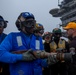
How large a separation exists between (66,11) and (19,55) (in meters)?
58.9

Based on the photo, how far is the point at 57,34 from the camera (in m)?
7.15

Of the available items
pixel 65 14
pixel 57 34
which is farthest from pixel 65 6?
pixel 57 34

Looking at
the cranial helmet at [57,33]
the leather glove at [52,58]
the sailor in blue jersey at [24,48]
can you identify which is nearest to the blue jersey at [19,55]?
the sailor in blue jersey at [24,48]

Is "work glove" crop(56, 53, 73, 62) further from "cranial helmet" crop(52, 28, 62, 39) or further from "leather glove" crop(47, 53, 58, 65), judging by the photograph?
"cranial helmet" crop(52, 28, 62, 39)

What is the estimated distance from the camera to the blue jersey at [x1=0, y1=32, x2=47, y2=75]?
11.8 feet

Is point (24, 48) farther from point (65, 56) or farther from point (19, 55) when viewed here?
point (65, 56)

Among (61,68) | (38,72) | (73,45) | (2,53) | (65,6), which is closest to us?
(2,53)

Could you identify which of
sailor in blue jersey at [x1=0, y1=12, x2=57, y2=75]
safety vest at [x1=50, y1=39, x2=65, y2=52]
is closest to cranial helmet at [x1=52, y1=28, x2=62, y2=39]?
safety vest at [x1=50, y1=39, x2=65, y2=52]

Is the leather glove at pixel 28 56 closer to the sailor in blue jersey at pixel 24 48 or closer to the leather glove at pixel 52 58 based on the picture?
the sailor in blue jersey at pixel 24 48

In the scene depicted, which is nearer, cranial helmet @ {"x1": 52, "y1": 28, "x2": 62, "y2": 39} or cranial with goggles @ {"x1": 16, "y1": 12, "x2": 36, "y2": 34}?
cranial with goggles @ {"x1": 16, "y1": 12, "x2": 36, "y2": 34}

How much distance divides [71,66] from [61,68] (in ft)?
4.63

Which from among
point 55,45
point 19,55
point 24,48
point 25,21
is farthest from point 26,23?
point 55,45

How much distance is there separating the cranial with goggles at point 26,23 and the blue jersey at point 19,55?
92 millimetres

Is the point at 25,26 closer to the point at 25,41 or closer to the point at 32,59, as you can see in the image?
the point at 25,41
